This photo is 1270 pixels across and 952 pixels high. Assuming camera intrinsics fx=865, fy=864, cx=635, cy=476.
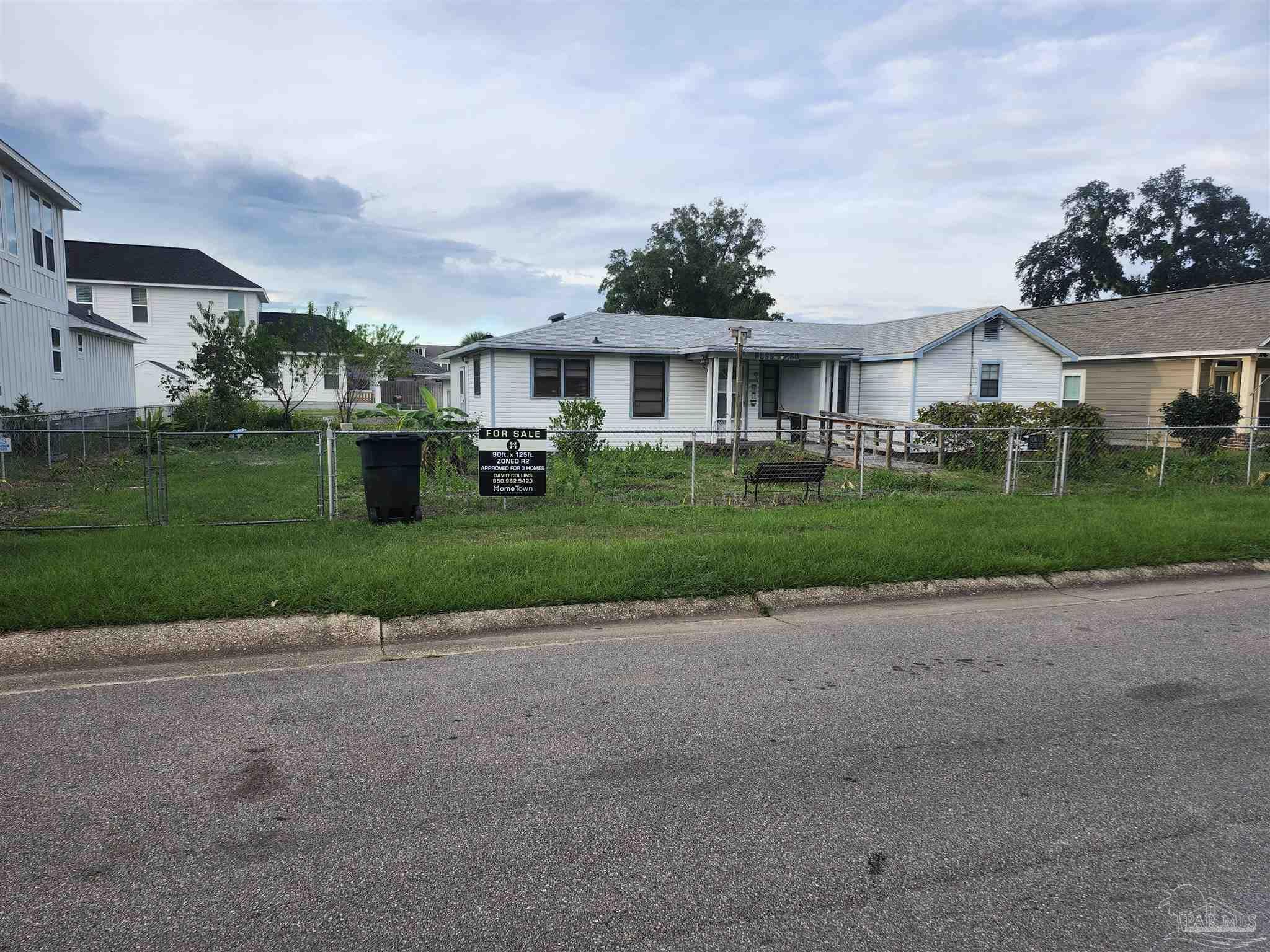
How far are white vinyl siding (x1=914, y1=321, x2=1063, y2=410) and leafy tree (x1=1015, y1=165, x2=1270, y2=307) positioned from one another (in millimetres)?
36445

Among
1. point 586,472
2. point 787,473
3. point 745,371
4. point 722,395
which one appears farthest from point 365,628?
point 745,371

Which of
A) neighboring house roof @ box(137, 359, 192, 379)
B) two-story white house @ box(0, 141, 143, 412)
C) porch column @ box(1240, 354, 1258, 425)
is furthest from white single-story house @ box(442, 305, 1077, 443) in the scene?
neighboring house roof @ box(137, 359, 192, 379)

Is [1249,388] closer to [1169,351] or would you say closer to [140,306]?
[1169,351]

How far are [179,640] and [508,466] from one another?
5679 mm

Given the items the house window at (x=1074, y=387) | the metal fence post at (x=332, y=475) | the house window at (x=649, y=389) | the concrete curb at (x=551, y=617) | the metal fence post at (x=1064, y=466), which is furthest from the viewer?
the house window at (x=1074, y=387)

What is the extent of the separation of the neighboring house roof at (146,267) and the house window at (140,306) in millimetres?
675

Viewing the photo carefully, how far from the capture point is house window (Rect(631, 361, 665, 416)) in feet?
78.3

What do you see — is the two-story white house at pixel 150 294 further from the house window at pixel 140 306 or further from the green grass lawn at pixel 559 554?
the green grass lawn at pixel 559 554

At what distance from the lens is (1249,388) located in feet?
79.2

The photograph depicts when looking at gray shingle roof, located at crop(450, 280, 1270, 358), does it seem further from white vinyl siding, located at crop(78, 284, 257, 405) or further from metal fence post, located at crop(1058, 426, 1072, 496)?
white vinyl siding, located at crop(78, 284, 257, 405)

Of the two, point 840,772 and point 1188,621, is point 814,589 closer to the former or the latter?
point 1188,621

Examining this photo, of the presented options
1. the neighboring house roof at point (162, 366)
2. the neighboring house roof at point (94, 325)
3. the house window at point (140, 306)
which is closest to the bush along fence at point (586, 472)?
the neighboring house roof at point (94, 325)

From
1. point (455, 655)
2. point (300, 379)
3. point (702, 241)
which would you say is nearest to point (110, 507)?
point (455, 655)

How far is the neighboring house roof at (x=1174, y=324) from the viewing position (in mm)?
25125
